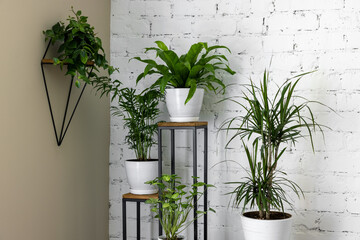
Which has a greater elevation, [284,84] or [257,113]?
[284,84]

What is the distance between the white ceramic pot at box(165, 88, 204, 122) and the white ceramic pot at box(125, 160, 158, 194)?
0.27 metres

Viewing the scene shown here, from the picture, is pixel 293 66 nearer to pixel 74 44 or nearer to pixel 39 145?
pixel 74 44

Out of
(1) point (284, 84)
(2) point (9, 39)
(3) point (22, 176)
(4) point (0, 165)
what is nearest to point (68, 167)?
(3) point (22, 176)

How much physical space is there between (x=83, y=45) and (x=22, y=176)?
595 millimetres

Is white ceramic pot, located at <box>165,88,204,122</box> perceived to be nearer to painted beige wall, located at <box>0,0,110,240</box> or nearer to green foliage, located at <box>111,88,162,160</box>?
green foliage, located at <box>111,88,162,160</box>

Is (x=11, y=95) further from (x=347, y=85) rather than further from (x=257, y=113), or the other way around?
(x=347, y=85)

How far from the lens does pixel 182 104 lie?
2.43 metres

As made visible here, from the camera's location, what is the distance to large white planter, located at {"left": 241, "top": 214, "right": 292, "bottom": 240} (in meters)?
2.28

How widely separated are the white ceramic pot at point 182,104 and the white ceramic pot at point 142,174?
10.5 inches

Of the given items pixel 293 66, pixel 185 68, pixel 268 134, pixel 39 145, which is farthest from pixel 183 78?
pixel 39 145

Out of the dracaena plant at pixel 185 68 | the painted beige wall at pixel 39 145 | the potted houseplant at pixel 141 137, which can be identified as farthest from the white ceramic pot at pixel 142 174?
the dracaena plant at pixel 185 68

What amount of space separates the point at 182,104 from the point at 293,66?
0.63 m

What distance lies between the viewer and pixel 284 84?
2.63 metres

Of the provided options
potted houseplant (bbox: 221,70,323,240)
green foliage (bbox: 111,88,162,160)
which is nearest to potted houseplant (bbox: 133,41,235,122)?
green foliage (bbox: 111,88,162,160)
